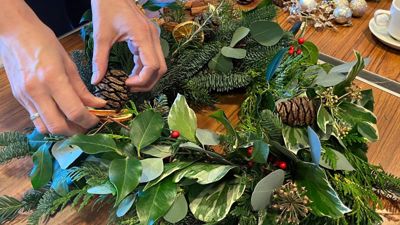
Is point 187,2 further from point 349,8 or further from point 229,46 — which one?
point 349,8

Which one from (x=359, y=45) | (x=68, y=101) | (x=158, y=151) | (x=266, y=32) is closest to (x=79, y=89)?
(x=68, y=101)

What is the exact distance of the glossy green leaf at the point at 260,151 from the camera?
479 mm

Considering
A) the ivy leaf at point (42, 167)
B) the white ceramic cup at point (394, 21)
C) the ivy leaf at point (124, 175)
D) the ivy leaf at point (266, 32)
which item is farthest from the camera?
the white ceramic cup at point (394, 21)

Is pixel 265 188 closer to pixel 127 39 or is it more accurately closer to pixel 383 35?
pixel 127 39

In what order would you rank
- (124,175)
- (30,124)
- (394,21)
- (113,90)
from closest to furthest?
(124,175) < (113,90) < (30,124) < (394,21)

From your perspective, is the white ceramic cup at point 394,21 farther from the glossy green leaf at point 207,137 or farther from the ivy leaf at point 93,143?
the ivy leaf at point 93,143

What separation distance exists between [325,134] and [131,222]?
0.97 ft

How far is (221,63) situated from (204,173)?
A: 0.27m

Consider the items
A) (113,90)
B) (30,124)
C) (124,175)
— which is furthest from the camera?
(30,124)

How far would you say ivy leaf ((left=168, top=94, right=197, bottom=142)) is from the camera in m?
0.54

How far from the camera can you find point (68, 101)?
0.50 m

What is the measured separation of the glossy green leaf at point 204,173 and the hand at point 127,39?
0.15 metres

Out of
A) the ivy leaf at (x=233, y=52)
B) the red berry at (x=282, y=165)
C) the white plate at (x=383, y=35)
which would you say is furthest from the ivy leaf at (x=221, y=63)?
the white plate at (x=383, y=35)

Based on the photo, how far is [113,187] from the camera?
49 cm
